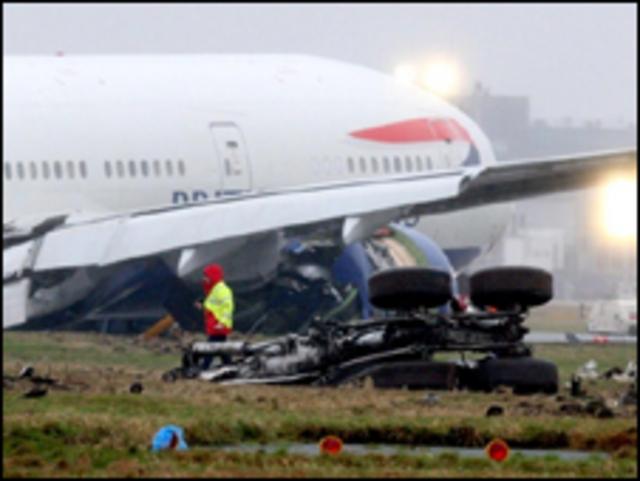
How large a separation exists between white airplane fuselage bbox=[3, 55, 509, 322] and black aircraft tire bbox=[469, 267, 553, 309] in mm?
16069

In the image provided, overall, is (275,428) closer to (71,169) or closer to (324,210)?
(324,210)

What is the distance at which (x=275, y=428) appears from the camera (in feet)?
66.5

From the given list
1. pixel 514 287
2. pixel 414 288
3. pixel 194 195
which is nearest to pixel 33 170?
pixel 194 195

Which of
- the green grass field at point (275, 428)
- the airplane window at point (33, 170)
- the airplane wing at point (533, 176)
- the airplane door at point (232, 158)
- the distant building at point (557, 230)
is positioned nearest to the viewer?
the green grass field at point (275, 428)

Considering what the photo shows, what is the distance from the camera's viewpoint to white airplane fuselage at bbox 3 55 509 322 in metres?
42.8

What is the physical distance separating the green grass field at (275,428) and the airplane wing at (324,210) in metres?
10.9

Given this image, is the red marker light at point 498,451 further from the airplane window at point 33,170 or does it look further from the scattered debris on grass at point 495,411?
the airplane window at point 33,170

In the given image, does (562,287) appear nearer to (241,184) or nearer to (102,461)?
(241,184)

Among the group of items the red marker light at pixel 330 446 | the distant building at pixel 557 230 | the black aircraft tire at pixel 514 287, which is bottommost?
the distant building at pixel 557 230

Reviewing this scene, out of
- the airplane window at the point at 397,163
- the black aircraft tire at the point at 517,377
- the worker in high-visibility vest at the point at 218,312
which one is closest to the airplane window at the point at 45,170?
the airplane window at the point at 397,163

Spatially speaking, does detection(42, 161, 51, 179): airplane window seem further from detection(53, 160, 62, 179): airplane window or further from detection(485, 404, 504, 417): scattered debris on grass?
detection(485, 404, 504, 417): scattered debris on grass

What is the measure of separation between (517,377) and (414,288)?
62.1 inches

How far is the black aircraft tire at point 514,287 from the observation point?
26953mm

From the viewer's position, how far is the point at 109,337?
→ 42750 mm
